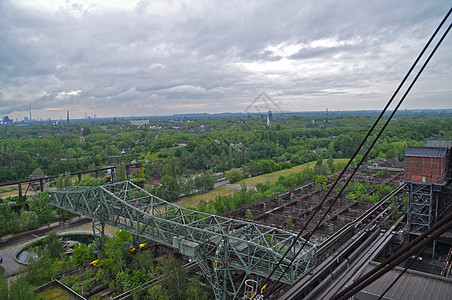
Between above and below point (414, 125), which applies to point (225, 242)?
below

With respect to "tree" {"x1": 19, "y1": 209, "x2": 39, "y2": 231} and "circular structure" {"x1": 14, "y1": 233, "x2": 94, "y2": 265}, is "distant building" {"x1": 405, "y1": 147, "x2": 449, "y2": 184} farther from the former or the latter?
"tree" {"x1": 19, "y1": 209, "x2": 39, "y2": 231}

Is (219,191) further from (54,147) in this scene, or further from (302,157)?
(54,147)

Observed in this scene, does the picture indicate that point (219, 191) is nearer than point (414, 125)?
Yes

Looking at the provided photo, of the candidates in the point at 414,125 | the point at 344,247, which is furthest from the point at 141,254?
the point at 414,125

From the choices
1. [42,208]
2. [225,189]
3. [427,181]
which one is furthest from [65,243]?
[427,181]

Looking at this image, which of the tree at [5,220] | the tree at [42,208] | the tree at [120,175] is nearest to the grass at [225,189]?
the tree at [120,175]

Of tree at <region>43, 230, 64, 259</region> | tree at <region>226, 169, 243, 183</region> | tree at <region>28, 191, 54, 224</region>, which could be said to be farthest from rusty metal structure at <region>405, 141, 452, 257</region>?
tree at <region>28, 191, 54, 224</region>
